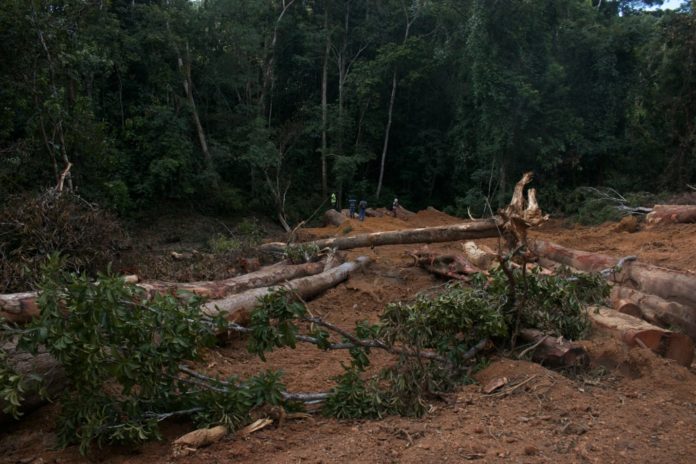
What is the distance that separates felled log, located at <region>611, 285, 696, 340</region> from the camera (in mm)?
5277

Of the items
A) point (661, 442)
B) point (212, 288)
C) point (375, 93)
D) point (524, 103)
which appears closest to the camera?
point (661, 442)

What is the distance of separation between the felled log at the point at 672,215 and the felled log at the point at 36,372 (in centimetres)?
1164

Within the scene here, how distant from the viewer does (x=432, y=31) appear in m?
24.2

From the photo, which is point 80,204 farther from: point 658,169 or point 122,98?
point 658,169

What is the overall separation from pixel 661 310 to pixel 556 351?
170 cm

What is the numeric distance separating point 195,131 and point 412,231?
45.6 ft

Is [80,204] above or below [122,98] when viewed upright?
below

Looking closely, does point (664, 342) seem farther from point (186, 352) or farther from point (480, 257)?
point (480, 257)

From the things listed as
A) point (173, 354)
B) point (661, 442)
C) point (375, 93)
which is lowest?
point (661, 442)

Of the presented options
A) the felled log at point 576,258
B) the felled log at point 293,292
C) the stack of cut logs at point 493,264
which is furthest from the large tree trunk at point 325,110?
the felled log at point 576,258

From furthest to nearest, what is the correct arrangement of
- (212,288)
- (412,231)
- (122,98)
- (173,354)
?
(122,98) → (412,231) → (212,288) → (173,354)

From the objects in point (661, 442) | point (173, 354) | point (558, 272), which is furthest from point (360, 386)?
point (558, 272)

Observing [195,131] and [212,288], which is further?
[195,131]

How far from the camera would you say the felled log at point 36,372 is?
3.85 meters
